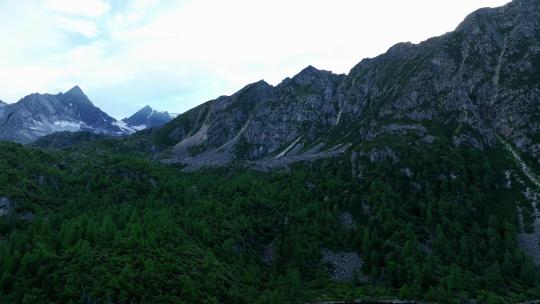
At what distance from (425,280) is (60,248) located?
116 metres

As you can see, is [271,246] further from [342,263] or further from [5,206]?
[5,206]

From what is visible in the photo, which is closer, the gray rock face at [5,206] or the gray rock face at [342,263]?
the gray rock face at [342,263]

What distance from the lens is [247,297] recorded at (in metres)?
118

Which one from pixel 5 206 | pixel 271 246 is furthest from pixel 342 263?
pixel 5 206

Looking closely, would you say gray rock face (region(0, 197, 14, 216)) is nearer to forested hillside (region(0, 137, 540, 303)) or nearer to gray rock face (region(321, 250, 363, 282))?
forested hillside (region(0, 137, 540, 303))

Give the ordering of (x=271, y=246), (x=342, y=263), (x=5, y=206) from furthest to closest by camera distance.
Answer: (x=271, y=246) → (x=5, y=206) → (x=342, y=263)

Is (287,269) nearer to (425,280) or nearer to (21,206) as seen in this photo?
(425,280)

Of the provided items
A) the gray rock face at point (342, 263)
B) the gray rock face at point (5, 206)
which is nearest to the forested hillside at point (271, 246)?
the gray rock face at point (342, 263)

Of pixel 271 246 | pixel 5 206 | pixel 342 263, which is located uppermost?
pixel 5 206

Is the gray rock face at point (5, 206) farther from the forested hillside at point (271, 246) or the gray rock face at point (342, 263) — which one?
the gray rock face at point (342, 263)

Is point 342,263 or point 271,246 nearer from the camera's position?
point 342,263

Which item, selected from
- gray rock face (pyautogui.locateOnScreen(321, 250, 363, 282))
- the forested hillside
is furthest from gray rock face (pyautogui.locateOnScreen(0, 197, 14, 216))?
gray rock face (pyautogui.locateOnScreen(321, 250, 363, 282))

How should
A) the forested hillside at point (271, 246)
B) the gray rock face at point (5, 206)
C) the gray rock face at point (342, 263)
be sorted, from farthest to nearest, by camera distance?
1. the gray rock face at point (5, 206)
2. the gray rock face at point (342, 263)
3. the forested hillside at point (271, 246)

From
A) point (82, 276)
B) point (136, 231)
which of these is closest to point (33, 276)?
Result: point (82, 276)
